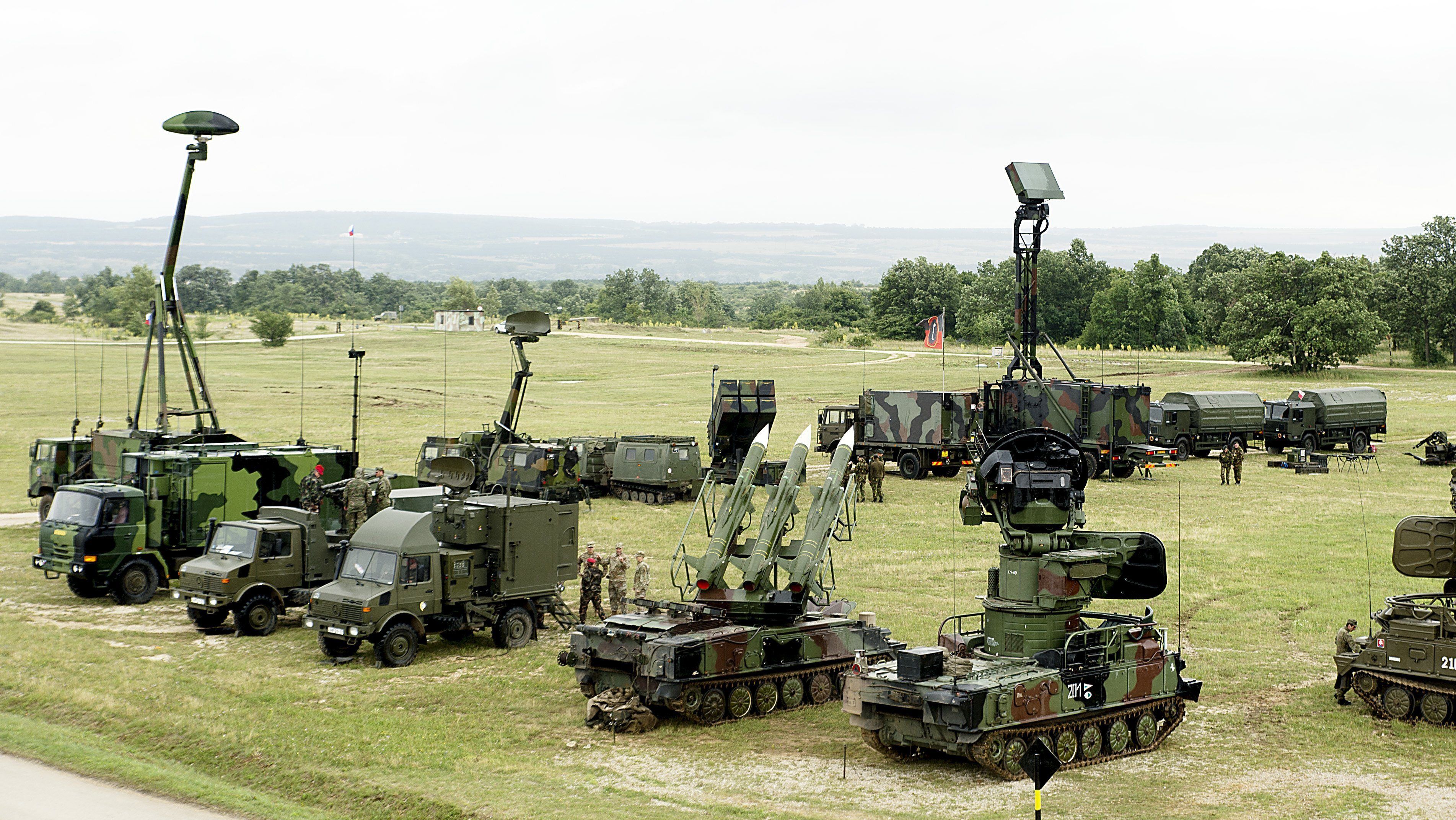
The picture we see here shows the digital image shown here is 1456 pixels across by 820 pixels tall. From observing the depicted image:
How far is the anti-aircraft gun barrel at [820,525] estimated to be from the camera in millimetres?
17172

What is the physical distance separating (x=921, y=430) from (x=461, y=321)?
79.5m

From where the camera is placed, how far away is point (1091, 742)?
48.3 ft

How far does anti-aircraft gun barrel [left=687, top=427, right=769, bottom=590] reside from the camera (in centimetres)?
1739

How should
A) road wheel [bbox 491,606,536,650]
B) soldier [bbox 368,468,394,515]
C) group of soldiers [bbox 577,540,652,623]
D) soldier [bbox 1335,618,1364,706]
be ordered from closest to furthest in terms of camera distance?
soldier [bbox 1335,618,1364,706], road wheel [bbox 491,606,536,650], group of soldiers [bbox 577,540,652,623], soldier [bbox 368,468,394,515]

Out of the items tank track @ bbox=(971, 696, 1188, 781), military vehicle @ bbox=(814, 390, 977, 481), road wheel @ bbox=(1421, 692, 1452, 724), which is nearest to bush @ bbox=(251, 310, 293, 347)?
military vehicle @ bbox=(814, 390, 977, 481)

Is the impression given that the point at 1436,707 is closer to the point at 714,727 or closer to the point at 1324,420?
the point at 714,727

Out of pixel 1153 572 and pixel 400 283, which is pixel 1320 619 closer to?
pixel 1153 572

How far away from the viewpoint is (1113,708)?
48.8 ft

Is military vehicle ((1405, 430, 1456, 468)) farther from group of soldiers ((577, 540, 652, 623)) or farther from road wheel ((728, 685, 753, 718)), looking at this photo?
road wheel ((728, 685, 753, 718))

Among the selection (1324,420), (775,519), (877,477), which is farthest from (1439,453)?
(775,519)

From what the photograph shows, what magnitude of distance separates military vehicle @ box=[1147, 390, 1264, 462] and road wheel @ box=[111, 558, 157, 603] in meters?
33.5

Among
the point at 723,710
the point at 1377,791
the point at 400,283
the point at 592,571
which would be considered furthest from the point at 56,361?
the point at 400,283

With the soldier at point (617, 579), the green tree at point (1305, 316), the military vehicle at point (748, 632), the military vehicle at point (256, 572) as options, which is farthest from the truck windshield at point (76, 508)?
the green tree at point (1305, 316)

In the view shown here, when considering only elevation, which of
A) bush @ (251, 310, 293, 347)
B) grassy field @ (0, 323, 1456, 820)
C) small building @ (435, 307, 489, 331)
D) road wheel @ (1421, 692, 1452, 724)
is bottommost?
grassy field @ (0, 323, 1456, 820)
